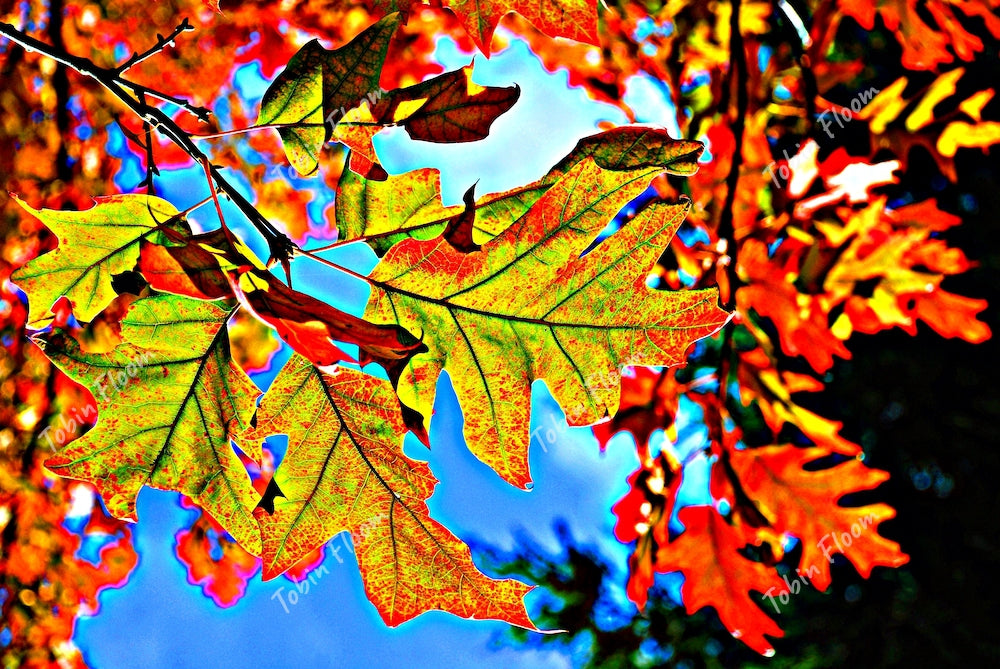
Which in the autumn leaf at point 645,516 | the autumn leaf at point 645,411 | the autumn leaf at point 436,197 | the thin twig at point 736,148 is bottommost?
the autumn leaf at point 645,516

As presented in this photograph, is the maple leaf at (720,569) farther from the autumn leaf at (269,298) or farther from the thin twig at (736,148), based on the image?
the autumn leaf at (269,298)

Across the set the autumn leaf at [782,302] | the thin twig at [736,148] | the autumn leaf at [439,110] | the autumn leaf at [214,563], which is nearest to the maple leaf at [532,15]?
the autumn leaf at [439,110]

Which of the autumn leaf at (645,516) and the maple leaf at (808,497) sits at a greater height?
the maple leaf at (808,497)

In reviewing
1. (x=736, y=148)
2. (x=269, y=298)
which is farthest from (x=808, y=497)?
(x=269, y=298)

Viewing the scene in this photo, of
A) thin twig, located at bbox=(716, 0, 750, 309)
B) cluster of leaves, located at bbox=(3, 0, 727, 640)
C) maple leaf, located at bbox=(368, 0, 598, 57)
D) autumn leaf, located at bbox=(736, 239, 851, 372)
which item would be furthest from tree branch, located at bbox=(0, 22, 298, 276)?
autumn leaf, located at bbox=(736, 239, 851, 372)

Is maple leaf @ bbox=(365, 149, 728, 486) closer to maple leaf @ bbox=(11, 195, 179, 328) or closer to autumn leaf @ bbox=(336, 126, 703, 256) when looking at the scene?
autumn leaf @ bbox=(336, 126, 703, 256)

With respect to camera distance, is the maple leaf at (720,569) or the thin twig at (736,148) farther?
the maple leaf at (720,569)

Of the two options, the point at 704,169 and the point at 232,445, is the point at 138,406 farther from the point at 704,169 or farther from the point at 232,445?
the point at 704,169
